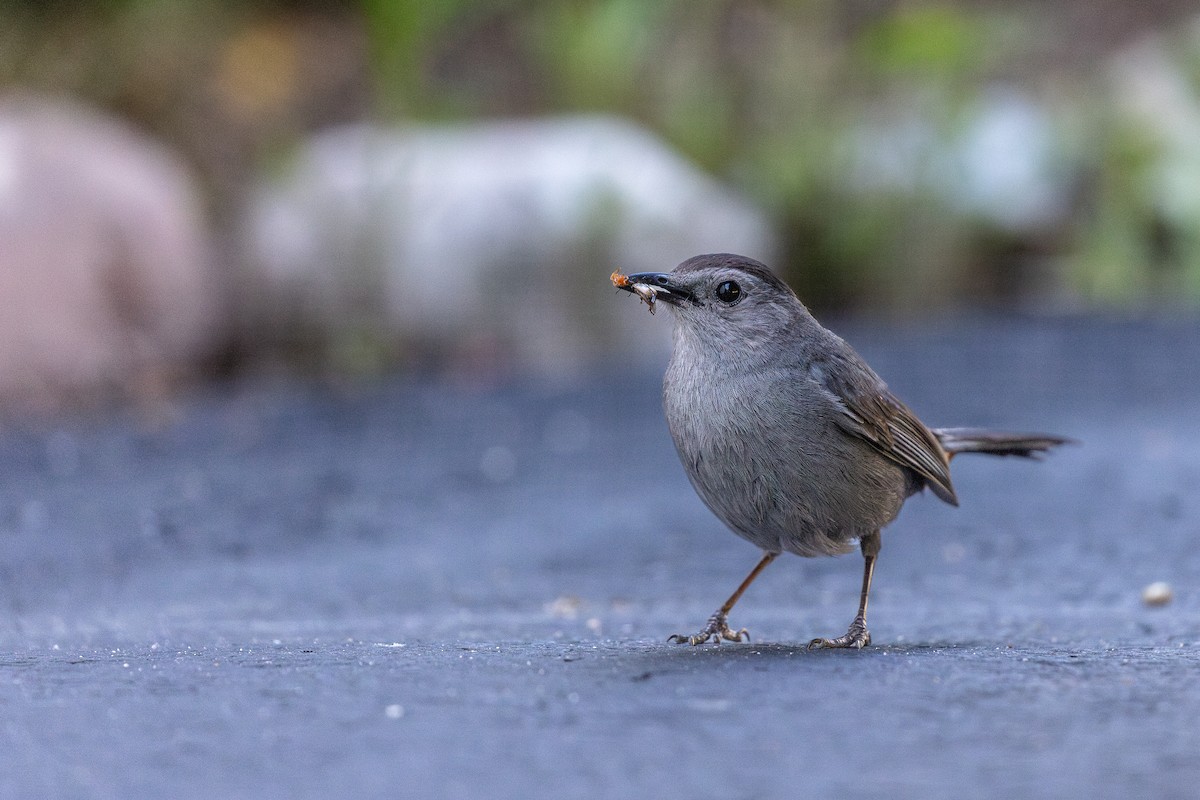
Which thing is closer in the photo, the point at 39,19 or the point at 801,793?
the point at 801,793

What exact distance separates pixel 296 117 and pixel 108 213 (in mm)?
6130

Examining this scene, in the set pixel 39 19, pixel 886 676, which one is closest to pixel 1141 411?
pixel 886 676

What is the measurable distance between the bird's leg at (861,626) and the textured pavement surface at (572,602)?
0.09 m

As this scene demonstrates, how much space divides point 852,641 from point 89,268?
292 inches

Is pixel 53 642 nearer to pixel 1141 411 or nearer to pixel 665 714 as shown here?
pixel 665 714

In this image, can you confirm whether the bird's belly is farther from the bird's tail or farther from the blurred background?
the blurred background

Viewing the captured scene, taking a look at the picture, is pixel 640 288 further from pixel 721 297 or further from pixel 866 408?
pixel 866 408

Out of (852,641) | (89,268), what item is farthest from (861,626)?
(89,268)

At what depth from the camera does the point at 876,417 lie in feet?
13.6

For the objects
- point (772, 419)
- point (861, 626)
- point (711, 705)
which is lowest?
point (711, 705)

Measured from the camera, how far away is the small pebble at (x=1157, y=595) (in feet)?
16.5

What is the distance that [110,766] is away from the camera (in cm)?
261

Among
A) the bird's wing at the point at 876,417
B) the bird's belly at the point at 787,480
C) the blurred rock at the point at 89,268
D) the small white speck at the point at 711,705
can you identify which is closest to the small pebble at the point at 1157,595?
the bird's wing at the point at 876,417

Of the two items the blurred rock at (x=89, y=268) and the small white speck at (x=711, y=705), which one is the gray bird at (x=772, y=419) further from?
the blurred rock at (x=89, y=268)
